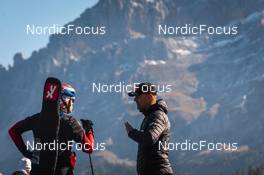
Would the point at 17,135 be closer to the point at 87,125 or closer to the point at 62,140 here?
the point at 62,140

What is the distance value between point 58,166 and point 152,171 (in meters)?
1.74

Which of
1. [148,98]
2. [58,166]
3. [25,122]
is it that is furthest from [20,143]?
[148,98]

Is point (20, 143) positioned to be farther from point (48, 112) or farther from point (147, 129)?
point (147, 129)

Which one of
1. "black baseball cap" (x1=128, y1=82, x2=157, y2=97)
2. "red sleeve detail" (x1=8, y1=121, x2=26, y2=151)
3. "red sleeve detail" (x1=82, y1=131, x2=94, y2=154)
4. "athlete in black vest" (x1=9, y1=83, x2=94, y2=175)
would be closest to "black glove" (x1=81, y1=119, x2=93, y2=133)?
"athlete in black vest" (x1=9, y1=83, x2=94, y2=175)

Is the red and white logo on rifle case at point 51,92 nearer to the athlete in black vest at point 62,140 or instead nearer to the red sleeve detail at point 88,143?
the athlete in black vest at point 62,140

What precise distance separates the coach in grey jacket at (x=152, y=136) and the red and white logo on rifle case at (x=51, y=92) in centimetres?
149

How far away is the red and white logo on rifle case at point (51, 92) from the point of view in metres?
10.6

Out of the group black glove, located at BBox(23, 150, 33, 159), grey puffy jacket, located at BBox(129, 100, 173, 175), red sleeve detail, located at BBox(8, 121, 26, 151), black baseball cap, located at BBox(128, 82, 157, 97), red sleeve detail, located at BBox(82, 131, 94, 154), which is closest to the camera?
red sleeve detail, located at BBox(82, 131, 94, 154)

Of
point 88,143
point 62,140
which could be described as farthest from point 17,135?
point 88,143

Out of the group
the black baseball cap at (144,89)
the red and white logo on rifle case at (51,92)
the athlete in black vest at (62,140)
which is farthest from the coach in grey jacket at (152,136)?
the red and white logo on rifle case at (51,92)

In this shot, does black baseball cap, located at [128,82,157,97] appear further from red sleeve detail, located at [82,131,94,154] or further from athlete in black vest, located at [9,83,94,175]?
red sleeve detail, located at [82,131,94,154]

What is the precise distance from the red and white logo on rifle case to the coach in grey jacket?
1486mm

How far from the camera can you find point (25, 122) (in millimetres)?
Answer: 11523

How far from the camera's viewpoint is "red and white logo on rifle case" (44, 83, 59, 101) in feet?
34.8
